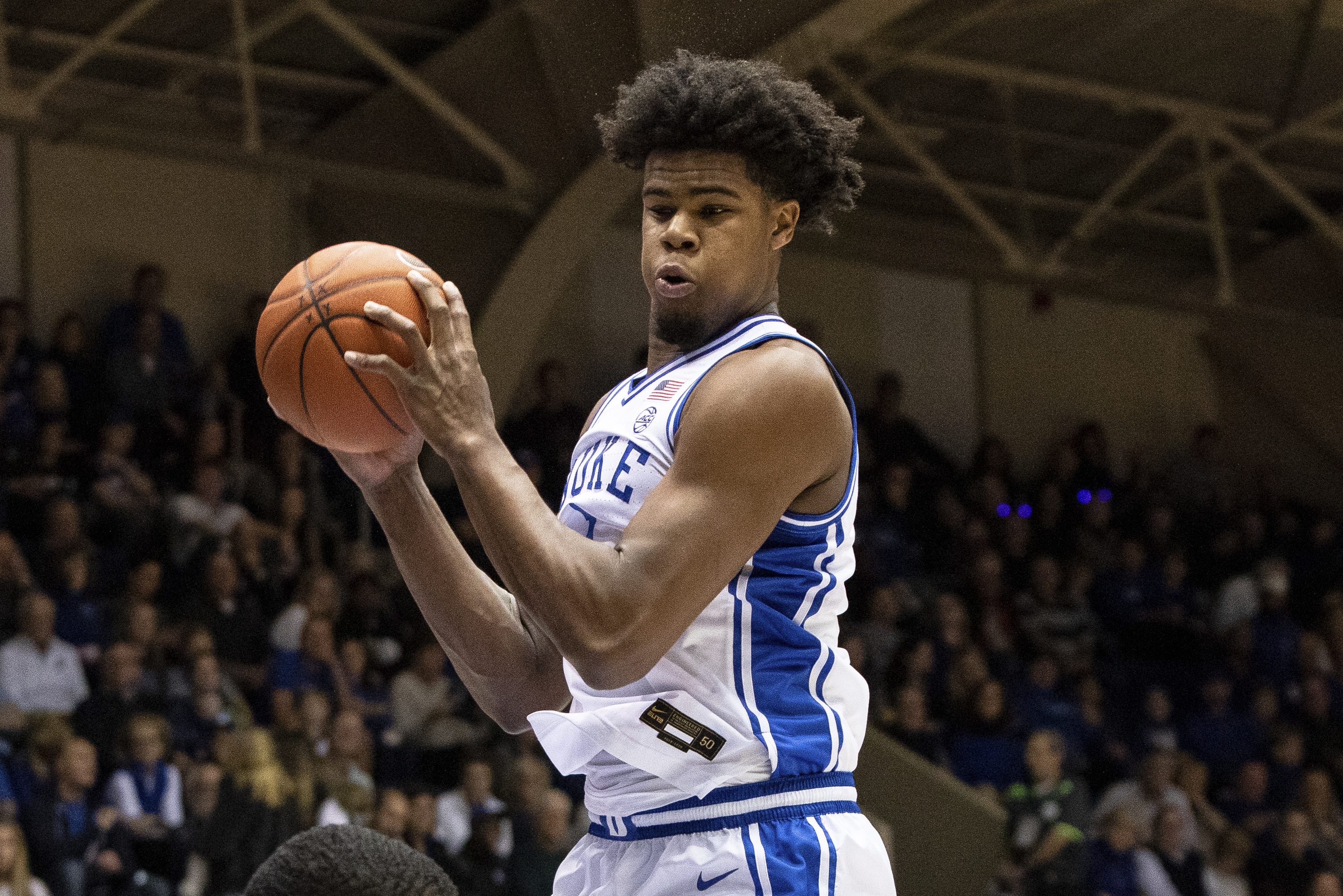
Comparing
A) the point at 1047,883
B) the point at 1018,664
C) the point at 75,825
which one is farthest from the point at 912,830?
the point at 75,825

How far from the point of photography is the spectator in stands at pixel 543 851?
8406 mm

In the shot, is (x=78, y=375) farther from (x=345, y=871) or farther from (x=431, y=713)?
(x=345, y=871)

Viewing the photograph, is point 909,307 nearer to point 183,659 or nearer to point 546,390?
point 546,390

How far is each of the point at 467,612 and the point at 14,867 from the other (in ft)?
17.0

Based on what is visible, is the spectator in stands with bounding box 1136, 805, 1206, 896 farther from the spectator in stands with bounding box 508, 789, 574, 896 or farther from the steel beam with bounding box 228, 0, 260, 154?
the steel beam with bounding box 228, 0, 260, 154

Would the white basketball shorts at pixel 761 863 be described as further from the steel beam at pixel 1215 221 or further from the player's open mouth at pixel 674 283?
the steel beam at pixel 1215 221

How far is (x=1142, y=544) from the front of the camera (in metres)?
14.4

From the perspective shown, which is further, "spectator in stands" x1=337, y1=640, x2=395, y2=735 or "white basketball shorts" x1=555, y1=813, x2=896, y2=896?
"spectator in stands" x1=337, y1=640, x2=395, y2=735

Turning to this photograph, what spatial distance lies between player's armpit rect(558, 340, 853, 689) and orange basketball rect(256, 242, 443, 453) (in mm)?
430

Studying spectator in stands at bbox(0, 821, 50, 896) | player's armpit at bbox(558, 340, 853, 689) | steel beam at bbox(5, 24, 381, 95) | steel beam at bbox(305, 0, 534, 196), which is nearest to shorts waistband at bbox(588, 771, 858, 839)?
player's armpit at bbox(558, 340, 853, 689)

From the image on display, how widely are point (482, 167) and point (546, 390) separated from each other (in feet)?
5.51

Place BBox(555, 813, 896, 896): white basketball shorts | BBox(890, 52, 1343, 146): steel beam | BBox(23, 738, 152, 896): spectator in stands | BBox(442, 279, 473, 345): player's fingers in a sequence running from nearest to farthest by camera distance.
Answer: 1. BBox(442, 279, 473, 345): player's fingers
2. BBox(555, 813, 896, 896): white basketball shorts
3. BBox(23, 738, 152, 896): spectator in stands
4. BBox(890, 52, 1343, 146): steel beam

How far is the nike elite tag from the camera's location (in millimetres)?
2451

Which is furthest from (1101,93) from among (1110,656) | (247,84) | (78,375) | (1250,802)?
(78,375)
